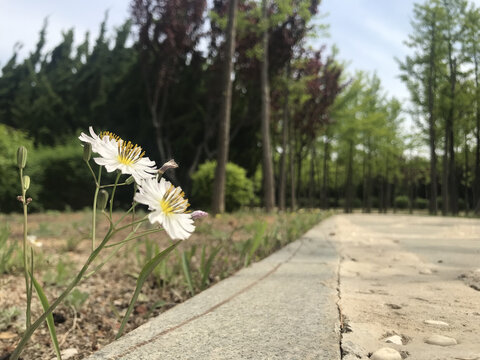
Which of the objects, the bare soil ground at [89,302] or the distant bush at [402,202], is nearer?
the bare soil ground at [89,302]

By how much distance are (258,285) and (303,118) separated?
15.4 metres

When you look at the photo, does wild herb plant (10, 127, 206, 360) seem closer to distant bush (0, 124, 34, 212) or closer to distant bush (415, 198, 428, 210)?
distant bush (0, 124, 34, 212)

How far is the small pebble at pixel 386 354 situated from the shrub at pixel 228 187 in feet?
33.6

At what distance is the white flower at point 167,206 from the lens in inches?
33.4

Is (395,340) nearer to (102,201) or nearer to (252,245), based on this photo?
(102,201)

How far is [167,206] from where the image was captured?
2.96 ft

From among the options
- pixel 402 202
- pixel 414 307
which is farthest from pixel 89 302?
pixel 402 202

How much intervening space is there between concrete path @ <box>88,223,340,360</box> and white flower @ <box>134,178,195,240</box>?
43cm

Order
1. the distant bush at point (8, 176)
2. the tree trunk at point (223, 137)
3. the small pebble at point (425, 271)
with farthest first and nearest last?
the distant bush at point (8, 176), the tree trunk at point (223, 137), the small pebble at point (425, 271)

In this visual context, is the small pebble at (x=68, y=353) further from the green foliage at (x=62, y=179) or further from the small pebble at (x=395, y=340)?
the green foliage at (x=62, y=179)

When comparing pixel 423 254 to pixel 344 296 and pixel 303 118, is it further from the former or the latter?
pixel 303 118

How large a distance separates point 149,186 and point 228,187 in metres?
10.5

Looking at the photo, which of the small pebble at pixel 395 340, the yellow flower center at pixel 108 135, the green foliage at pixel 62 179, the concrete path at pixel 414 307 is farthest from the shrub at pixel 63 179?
the small pebble at pixel 395 340

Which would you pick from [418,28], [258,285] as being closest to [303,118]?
[418,28]
